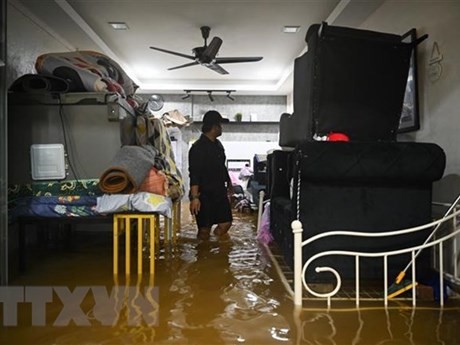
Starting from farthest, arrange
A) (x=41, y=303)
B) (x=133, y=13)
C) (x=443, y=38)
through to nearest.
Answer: (x=133, y=13)
(x=443, y=38)
(x=41, y=303)

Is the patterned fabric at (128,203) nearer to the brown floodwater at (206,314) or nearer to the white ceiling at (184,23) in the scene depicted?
the brown floodwater at (206,314)

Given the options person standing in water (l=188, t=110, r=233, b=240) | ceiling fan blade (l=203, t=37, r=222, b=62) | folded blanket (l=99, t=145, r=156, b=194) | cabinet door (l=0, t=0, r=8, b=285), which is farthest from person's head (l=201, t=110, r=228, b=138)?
cabinet door (l=0, t=0, r=8, b=285)

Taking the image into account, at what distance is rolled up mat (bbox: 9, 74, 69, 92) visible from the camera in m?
2.82

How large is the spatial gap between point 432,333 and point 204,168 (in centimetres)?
259

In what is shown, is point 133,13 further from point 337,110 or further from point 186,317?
point 186,317

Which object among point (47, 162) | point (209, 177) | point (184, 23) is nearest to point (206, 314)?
point (47, 162)

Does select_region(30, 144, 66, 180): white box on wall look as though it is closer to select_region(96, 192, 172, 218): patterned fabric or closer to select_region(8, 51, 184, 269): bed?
select_region(8, 51, 184, 269): bed

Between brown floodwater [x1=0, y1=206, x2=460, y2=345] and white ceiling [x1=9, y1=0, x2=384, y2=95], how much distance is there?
2755mm

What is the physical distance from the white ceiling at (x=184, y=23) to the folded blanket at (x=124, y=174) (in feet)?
6.90

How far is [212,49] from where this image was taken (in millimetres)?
4547

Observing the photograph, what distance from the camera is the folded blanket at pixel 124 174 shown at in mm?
2527

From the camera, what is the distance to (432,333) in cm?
176

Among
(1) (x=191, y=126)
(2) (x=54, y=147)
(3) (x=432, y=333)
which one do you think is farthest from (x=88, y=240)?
(1) (x=191, y=126)

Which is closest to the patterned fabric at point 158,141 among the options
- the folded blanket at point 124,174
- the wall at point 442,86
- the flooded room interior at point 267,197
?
the flooded room interior at point 267,197
